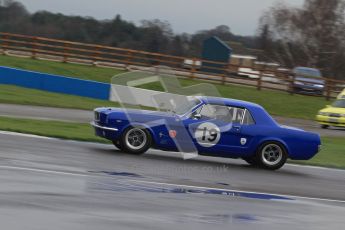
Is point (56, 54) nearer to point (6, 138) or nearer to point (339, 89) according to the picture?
point (339, 89)

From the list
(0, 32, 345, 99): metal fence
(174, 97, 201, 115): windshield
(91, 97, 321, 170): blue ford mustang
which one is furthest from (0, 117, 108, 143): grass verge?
(0, 32, 345, 99): metal fence

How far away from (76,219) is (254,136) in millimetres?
7450

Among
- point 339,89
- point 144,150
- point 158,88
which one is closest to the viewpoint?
point 144,150

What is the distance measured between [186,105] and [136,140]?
130 cm

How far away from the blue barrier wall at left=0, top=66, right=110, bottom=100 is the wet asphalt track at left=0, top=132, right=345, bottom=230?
15326 millimetres

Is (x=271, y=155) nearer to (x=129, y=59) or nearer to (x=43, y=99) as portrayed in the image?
(x=43, y=99)

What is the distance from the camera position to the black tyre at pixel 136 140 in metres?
13.6

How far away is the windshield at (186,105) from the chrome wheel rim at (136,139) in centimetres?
91

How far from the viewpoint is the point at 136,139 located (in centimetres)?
1373

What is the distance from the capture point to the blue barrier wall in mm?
29578

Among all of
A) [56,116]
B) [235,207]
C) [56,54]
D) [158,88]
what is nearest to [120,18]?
[56,54]

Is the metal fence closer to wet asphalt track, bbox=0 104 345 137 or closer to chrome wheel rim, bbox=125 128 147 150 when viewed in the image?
wet asphalt track, bbox=0 104 345 137

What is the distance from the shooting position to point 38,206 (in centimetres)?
768

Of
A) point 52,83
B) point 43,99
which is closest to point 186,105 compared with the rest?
point 43,99
